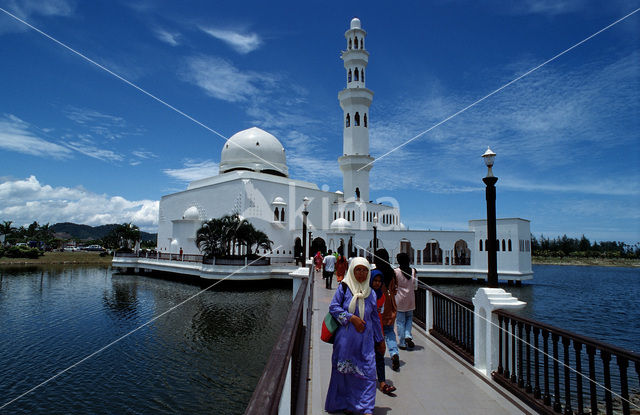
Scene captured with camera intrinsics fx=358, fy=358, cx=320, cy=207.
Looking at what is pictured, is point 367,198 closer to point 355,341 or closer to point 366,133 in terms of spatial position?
point 366,133

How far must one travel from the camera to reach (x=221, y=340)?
12.1 metres

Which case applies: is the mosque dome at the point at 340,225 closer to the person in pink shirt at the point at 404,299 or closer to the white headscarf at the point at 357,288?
the person in pink shirt at the point at 404,299

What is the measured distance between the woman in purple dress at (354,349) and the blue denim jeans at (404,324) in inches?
89.7

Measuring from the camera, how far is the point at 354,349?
134 inches

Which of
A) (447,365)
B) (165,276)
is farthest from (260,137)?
(447,365)

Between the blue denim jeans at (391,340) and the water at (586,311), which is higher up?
the blue denim jeans at (391,340)

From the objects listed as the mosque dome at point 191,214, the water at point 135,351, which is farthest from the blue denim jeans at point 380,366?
the mosque dome at point 191,214

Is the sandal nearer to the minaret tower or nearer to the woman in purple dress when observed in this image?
the woman in purple dress

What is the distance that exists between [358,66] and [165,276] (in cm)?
2565

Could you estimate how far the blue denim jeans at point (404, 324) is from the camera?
18.7ft

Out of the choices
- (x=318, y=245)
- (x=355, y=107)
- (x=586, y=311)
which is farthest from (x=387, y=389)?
(x=355, y=107)

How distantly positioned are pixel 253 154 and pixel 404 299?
32.3m

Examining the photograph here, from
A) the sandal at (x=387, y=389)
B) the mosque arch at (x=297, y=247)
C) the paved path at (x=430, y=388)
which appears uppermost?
the mosque arch at (x=297, y=247)

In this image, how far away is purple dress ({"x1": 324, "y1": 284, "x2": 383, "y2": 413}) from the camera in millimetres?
3342
